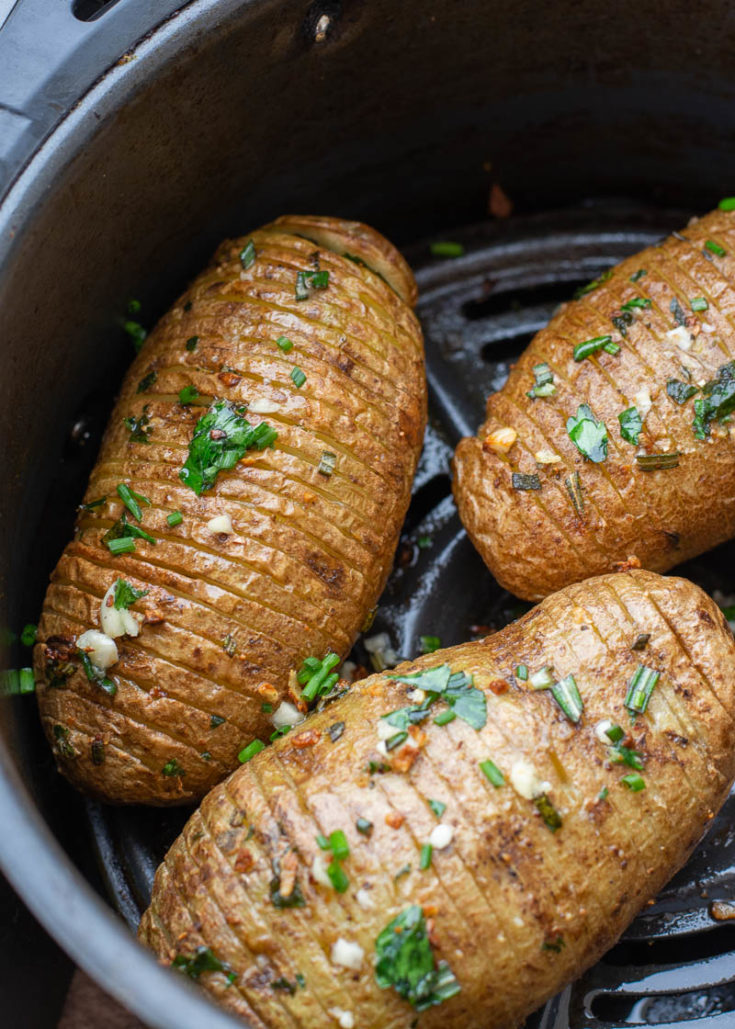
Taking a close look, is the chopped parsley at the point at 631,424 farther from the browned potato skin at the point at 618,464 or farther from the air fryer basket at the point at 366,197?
the air fryer basket at the point at 366,197

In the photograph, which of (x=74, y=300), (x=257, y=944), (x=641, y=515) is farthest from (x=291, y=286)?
(x=257, y=944)

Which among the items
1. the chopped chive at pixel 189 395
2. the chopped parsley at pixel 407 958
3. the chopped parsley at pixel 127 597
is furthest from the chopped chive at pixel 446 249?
the chopped parsley at pixel 407 958

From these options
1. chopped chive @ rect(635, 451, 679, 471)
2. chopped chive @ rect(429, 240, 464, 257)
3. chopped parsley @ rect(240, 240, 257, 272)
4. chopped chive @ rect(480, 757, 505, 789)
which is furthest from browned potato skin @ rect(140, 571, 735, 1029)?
chopped chive @ rect(429, 240, 464, 257)

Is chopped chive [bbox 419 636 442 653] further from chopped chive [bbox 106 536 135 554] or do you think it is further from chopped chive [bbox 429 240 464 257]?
chopped chive [bbox 429 240 464 257]

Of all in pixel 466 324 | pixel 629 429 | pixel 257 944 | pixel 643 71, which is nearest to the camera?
pixel 257 944

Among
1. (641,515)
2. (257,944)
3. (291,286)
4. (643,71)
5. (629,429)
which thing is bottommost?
Result: (257,944)

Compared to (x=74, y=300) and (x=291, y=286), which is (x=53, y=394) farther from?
(x=291, y=286)
